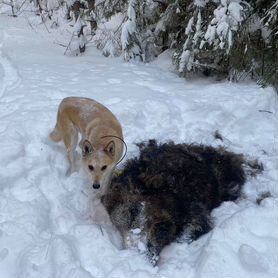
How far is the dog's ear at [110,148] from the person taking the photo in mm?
4414

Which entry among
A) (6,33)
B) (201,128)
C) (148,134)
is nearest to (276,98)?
(201,128)

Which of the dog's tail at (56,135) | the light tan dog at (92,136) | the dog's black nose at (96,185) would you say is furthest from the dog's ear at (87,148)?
the dog's tail at (56,135)

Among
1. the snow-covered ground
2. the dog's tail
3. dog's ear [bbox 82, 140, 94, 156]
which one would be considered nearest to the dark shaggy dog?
the snow-covered ground

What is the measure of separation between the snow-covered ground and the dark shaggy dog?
0.14m

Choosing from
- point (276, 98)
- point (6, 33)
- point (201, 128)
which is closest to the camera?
point (201, 128)

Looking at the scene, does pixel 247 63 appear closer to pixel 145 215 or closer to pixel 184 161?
pixel 184 161

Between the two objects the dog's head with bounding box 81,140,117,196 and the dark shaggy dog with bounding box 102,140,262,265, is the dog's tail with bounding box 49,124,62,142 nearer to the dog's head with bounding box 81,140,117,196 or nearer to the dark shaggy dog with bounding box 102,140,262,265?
the dog's head with bounding box 81,140,117,196

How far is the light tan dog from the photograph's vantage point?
445 cm

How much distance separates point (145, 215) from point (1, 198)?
5.21 feet

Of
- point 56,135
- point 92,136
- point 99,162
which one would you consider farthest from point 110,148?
point 56,135

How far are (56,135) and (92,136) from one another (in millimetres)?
755

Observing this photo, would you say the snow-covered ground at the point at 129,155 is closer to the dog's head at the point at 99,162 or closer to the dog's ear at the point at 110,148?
the dog's head at the point at 99,162

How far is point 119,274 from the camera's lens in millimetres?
3189

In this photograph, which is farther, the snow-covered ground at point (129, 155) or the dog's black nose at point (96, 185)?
the dog's black nose at point (96, 185)
